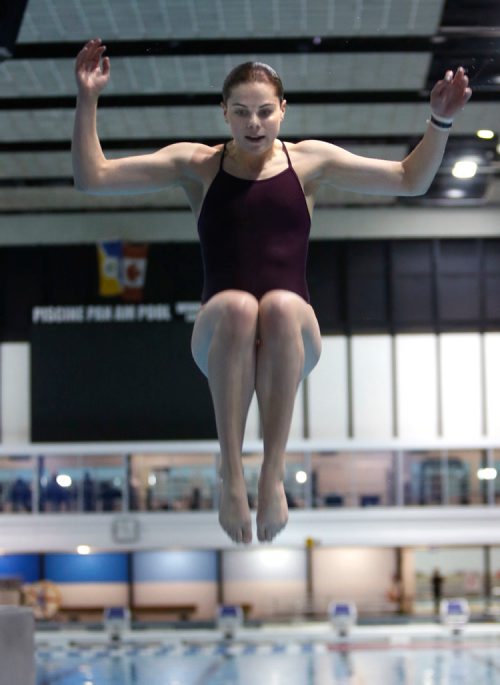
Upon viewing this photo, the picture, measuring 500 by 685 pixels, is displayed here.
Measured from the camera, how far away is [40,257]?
39406 mm

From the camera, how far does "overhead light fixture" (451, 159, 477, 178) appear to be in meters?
29.8

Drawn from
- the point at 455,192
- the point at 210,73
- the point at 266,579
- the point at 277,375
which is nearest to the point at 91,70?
the point at 277,375

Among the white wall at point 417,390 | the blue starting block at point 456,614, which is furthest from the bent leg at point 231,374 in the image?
the white wall at point 417,390

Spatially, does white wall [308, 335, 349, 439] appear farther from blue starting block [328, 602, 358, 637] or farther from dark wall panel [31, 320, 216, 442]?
blue starting block [328, 602, 358, 637]

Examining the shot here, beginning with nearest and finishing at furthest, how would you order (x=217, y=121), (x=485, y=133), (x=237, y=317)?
1. (x=237, y=317)
2. (x=485, y=133)
3. (x=217, y=121)

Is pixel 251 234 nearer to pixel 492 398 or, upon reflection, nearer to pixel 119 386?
pixel 119 386

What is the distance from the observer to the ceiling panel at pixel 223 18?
2044cm

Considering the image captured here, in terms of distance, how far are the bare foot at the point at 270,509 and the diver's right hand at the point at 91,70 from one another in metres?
2.18

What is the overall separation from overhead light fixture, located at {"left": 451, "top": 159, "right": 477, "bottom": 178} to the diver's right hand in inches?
935

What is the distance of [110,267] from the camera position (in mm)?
38812

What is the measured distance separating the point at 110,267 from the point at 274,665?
14.4 m

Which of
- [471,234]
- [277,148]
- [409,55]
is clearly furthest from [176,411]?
[277,148]

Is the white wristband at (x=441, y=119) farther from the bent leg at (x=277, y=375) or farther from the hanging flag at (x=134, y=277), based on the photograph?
the hanging flag at (x=134, y=277)

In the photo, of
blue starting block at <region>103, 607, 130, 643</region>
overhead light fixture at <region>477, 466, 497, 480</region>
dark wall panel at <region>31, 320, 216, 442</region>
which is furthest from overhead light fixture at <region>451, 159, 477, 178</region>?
blue starting block at <region>103, 607, 130, 643</region>
